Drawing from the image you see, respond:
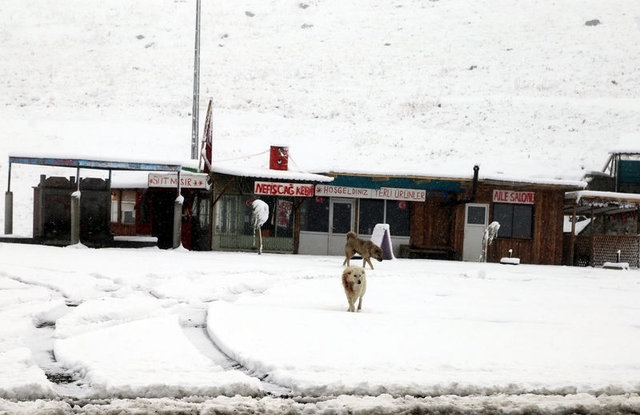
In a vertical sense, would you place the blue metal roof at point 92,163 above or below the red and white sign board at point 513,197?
above

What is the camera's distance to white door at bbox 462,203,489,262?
26.2 m

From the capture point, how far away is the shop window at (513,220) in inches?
1043

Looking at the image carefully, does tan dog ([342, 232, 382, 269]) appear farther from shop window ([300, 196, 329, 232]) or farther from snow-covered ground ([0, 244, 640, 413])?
shop window ([300, 196, 329, 232])

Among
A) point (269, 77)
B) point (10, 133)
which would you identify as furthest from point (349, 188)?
point (269, 77)

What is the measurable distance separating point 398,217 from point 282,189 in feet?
15.6

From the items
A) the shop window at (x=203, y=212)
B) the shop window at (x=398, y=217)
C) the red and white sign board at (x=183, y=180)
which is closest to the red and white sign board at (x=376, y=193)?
the shop window at (x=398, y=217)

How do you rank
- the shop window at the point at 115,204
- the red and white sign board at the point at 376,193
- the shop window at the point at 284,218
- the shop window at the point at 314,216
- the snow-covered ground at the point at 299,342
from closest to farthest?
1. the snow-covered ground at the point at 299,342
2. the red and white sign board at the point at 376,193
3. the shop window at the point at 284,218
4. the shop window at the point at 314,216
5. the shop window at the point at 115,204

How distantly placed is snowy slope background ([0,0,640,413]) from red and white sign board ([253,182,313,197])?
2038mm

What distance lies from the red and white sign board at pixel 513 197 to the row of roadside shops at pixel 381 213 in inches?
1.4

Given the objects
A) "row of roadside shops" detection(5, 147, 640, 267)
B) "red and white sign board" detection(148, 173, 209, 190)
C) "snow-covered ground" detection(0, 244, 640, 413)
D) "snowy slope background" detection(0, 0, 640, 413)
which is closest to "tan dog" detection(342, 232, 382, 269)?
"snowy slope background" detection(0, 0, 640, 413)

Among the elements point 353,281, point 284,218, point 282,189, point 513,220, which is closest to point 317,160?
point 284,218

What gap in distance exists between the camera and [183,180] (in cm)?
2303

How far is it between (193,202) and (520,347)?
18.0 m

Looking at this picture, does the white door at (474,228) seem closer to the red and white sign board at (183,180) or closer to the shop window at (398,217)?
the shop window at (398,217)
